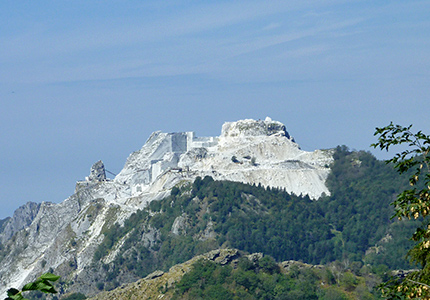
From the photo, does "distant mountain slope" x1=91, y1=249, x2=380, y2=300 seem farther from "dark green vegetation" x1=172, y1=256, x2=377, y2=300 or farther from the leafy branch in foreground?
the leafy branch in foreground

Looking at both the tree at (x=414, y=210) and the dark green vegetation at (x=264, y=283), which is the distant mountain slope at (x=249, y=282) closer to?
the dark green vegetation at (x=264, y=283)

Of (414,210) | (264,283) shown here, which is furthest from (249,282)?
(414,210)

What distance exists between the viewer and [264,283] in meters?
161

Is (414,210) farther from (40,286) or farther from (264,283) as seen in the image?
(264,283)

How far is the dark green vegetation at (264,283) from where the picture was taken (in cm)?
15275

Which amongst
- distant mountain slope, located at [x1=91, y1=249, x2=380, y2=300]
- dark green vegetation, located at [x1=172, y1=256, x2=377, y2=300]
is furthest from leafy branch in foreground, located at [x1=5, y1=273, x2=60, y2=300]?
dark green vegetation, located at [x1=172, y1=256, x2=377, y2=300]

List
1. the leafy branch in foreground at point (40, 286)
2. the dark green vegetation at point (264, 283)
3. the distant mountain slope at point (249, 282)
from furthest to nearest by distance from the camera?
the distant mountain slope at point (249, 282) < the dark green vegetation at point (264, 283) < the leafy branch in foreground at point (40, 286)

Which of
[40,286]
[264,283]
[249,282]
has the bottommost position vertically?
[40,286]

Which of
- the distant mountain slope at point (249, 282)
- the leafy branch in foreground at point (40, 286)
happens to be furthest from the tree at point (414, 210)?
the distant mountain slope at point (249, 282)

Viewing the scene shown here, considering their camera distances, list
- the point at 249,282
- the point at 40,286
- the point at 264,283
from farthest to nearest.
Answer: the point at 249,282 < the point at 264,283 < the point at 40,286

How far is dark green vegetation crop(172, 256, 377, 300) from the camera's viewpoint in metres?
153

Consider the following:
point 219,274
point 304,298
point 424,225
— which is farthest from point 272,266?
point 424,225

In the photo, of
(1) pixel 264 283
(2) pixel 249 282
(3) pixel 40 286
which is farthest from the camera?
(2) pixel 249 282

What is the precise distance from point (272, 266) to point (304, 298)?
77.0ft
